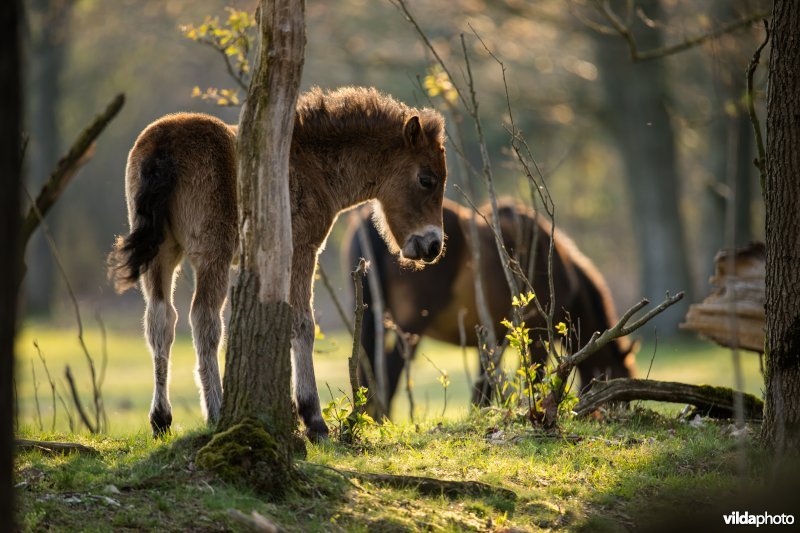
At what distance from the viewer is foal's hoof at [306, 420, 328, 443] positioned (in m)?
6.46

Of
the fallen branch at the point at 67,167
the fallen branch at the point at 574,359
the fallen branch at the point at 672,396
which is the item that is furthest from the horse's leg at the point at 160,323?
the fallen branch at the point at 672,396

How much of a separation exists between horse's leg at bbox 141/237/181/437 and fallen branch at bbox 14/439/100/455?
27.3 inches

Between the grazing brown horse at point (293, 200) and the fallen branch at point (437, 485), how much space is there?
1333 mm

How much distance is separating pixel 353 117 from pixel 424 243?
1225 mm

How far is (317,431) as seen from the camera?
654 cm

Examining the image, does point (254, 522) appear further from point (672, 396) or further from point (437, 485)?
point (672, 396)

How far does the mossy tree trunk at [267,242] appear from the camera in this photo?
193 inches

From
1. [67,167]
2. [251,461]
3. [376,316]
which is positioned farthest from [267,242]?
[376,316]

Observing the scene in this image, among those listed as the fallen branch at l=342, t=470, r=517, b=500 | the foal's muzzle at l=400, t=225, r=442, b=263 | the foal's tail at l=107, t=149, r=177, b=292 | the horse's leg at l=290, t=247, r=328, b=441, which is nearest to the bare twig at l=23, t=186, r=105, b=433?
the foal's tail at l=107, t=149, r=177, b=292

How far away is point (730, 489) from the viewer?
5.41 meters

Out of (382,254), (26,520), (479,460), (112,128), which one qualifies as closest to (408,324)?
(382,254)

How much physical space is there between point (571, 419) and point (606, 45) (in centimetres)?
1614

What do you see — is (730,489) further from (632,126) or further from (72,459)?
(632,126)

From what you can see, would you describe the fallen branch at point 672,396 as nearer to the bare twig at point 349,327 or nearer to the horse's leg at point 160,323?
the bare twig at point 349,327
